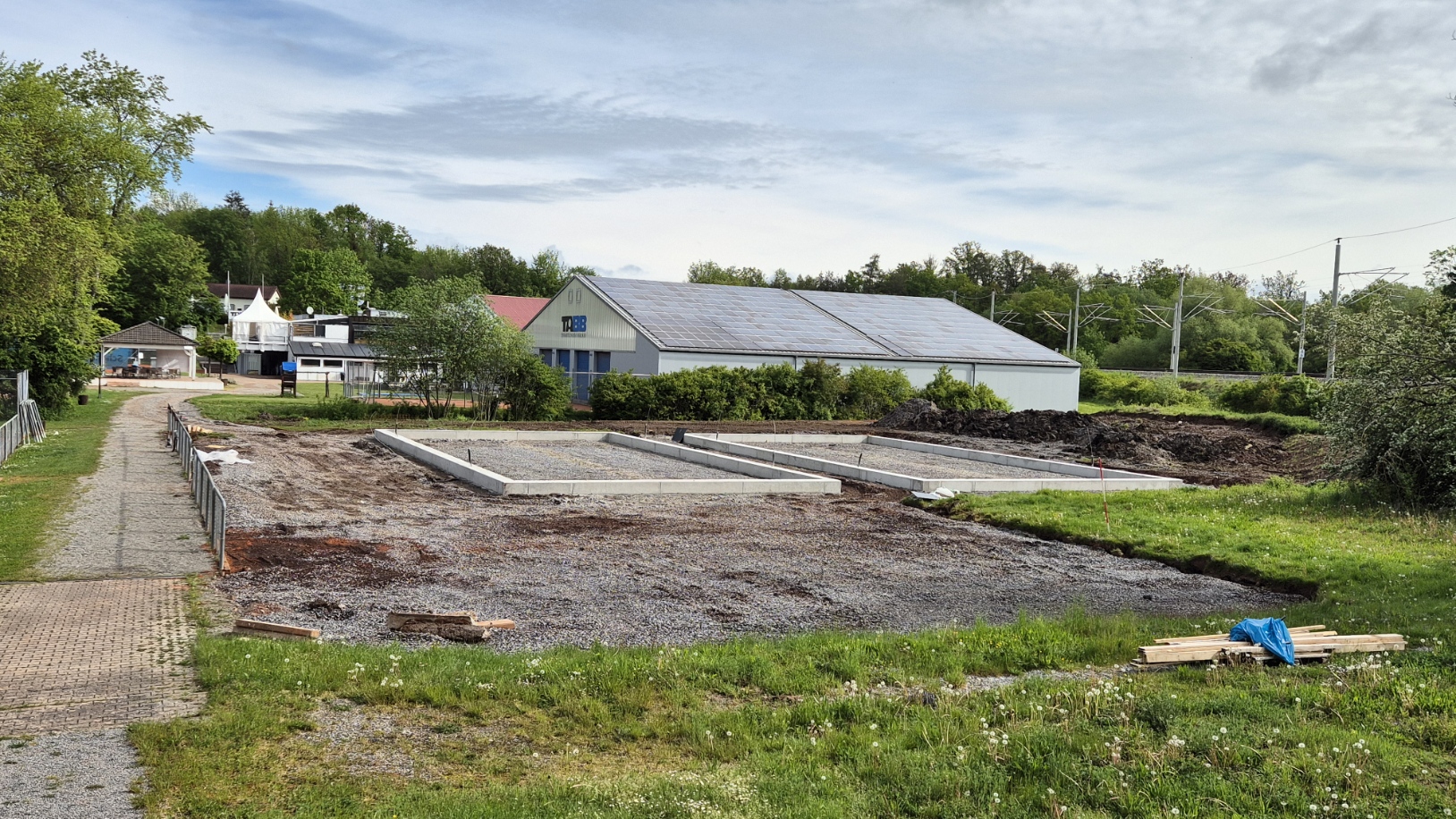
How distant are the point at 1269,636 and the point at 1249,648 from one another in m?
0.22

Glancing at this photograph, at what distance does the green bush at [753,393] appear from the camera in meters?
33.9

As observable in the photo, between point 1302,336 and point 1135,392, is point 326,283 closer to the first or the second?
point 1135,392

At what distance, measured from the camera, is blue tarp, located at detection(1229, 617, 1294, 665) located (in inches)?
300

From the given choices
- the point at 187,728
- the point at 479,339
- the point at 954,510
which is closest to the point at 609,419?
the point at 479,339

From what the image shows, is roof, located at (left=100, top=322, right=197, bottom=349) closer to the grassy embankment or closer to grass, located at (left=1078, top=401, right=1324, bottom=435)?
grass, located at (left=1078, top=401, right=1324, bottom=435)

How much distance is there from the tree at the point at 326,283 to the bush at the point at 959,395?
85424 millimetres

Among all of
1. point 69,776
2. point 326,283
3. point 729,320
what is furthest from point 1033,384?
point 326,283

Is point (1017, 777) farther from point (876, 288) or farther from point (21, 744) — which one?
point (876, 288)

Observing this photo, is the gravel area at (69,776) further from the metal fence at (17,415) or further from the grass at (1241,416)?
the grass at (1241,416)

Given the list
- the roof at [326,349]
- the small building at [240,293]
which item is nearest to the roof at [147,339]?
the roof at [326,349]

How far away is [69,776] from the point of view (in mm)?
5367

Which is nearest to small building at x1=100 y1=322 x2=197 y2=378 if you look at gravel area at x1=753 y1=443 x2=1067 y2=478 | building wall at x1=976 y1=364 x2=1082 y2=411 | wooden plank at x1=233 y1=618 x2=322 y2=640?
building wall at x1=976 y1=364 x2=1082 y2=411

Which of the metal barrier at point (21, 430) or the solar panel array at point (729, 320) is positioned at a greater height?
the solar panel array at point (729, 320)

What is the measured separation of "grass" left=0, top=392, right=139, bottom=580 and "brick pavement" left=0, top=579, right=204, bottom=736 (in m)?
1.42
